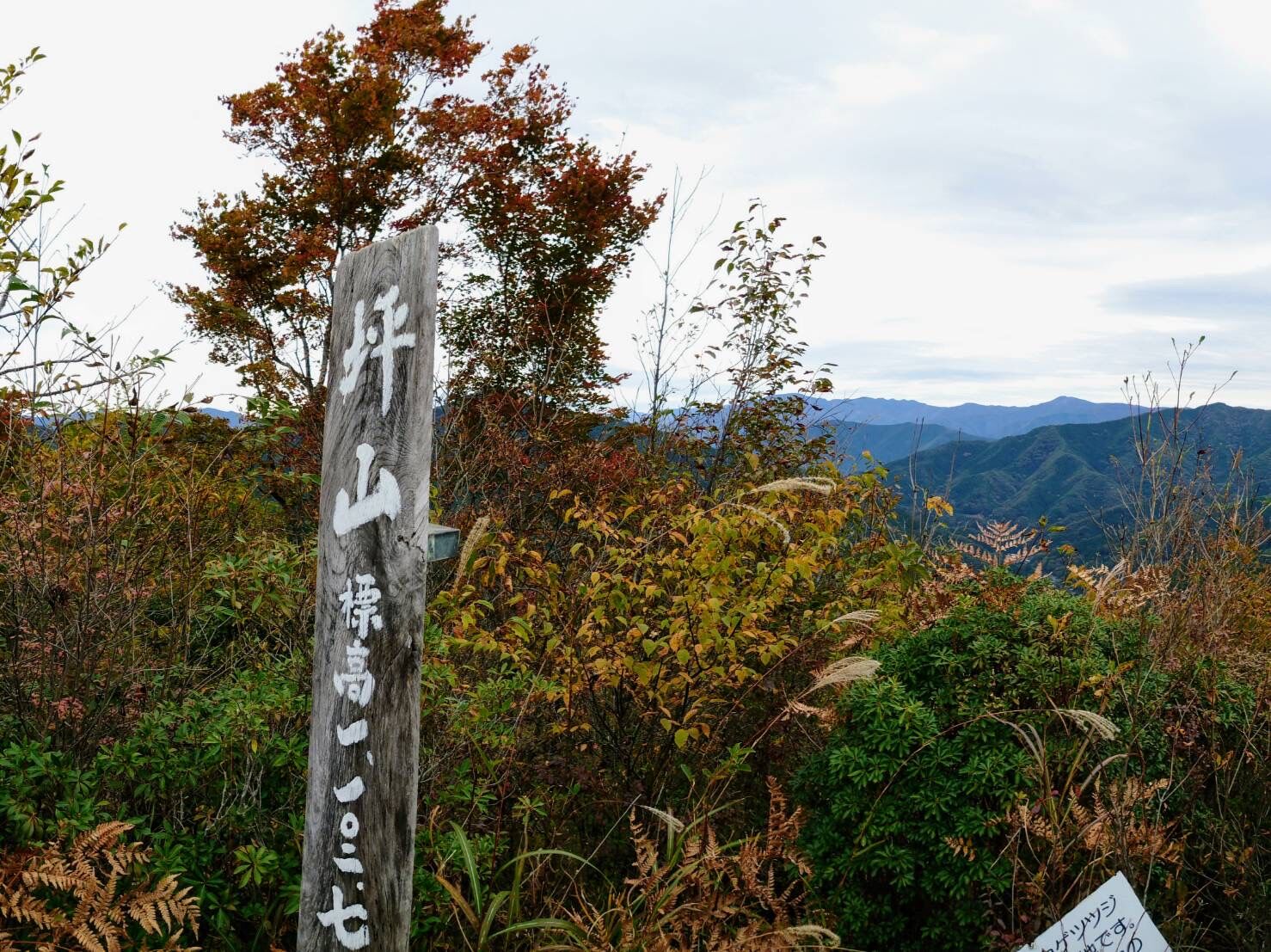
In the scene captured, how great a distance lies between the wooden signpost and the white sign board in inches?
71.9

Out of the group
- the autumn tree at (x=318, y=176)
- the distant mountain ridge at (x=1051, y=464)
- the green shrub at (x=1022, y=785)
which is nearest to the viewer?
the green shrub at (x=1022, y=785)

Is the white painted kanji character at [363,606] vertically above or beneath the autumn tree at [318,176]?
beneath

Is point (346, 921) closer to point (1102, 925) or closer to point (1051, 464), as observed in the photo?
point (1102, 925)

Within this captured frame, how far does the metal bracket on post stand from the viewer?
2.49 m

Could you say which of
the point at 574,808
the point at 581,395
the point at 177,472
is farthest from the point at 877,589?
the point at 581,395

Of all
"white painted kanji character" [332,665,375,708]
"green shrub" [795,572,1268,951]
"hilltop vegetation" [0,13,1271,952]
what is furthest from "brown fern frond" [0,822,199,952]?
"green shrub" [795,572,1268,951]

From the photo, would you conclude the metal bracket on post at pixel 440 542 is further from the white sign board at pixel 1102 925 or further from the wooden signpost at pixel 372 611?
the white sign board at pixel 1102 925

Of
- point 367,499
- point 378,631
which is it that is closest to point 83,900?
point 378,631

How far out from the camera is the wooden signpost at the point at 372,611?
237cm

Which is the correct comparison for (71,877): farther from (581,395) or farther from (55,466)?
(581,395)

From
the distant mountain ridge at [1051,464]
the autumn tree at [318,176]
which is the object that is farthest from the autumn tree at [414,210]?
the distant mountain ridge at [1051,464]

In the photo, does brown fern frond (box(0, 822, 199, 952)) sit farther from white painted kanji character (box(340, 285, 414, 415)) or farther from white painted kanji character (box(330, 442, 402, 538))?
white painted kanji character (box(340, 285, 414, 415))

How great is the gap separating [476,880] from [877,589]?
10.5ft

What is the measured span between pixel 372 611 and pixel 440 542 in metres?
0.28
